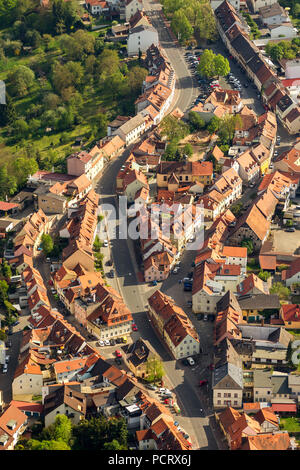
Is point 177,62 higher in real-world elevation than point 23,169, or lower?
higher

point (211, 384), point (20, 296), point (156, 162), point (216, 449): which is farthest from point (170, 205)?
point (216, 449)

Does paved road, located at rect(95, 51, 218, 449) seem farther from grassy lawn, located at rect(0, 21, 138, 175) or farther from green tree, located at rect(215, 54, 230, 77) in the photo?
green tree, located at rect(215, 54, 230, 77)

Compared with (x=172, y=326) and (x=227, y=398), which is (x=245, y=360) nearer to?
(x=227, y=398)

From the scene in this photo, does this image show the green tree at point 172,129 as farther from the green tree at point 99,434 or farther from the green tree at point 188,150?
the green tree at point 99,434

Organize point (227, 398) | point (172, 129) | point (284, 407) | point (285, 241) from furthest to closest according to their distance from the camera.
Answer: point (172, 129) < point (285, 241) < point (227, 398) < point (284, 407)

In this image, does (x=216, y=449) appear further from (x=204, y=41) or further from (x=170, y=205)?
(x=204, y=41)

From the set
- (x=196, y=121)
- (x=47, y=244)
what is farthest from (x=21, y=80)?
(x=47, y=244)
